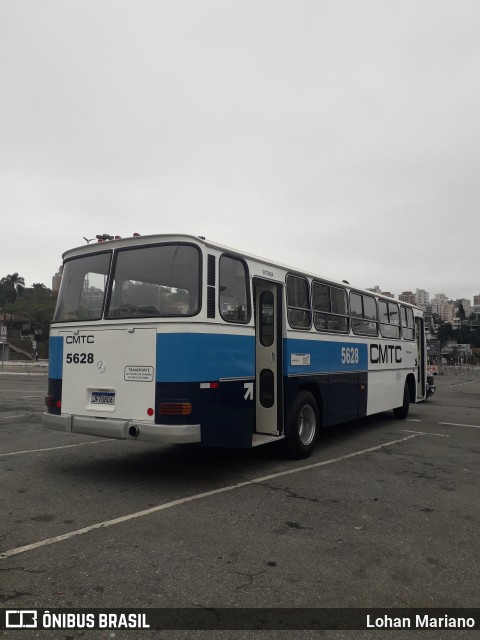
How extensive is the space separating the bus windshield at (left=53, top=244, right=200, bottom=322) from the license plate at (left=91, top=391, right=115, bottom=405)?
979 millimetres

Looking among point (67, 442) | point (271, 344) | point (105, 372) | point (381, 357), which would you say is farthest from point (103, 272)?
point (381, 357)

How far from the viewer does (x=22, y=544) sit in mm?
4422

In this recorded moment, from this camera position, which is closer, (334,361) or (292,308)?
(292,308)

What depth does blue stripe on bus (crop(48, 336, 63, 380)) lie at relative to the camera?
7031mm

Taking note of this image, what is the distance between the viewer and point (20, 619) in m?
3.26

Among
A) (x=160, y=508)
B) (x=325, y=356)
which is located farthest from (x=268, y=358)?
(x=160, y=508)

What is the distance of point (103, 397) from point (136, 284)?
1.51 metres

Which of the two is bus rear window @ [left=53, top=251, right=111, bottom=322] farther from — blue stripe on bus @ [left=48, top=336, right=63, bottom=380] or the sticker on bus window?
the sticker on bus window

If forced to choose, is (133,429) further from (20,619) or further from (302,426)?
(302,426)

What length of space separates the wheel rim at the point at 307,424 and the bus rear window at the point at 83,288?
366 centimetres

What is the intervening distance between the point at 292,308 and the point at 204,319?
7.75 feet

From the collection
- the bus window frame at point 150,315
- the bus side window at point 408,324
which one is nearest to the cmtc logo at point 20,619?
the bus window frame at point 150,315

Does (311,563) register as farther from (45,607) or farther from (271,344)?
(271,344)

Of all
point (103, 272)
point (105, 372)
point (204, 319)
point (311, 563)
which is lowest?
point (311, 563)
